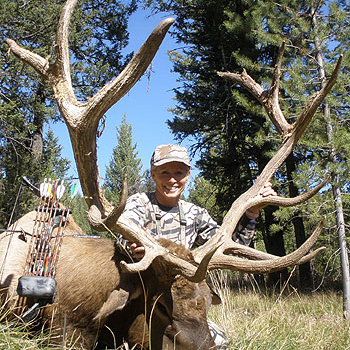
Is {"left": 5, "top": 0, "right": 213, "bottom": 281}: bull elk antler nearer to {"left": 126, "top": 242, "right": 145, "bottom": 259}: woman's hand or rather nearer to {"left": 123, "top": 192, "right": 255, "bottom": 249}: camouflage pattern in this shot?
{"left": 126, "top": 242, "right": 145, "bottom": 259}: woman's hand

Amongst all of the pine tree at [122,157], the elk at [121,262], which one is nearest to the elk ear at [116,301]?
the elk at [121,262]

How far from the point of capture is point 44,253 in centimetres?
356

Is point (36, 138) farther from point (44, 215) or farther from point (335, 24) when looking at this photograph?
point (44, 215)

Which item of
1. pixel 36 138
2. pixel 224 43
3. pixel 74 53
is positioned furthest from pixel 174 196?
pixel 74 53

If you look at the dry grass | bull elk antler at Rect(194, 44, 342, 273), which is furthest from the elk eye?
the dry grass

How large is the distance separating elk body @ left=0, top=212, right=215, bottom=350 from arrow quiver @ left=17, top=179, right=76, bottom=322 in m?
0.14

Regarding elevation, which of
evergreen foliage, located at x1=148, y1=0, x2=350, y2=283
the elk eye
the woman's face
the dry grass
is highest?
evergreen foliage, located at x1=148, y1=0, x2=350, y2=283

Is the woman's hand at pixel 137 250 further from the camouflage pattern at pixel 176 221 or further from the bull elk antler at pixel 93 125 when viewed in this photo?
the camouflage pattern at pixel 176 221

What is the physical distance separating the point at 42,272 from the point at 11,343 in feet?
3.08

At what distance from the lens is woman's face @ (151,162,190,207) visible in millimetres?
4020

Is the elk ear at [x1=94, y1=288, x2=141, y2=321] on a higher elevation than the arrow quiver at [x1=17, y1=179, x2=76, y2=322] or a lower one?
lower

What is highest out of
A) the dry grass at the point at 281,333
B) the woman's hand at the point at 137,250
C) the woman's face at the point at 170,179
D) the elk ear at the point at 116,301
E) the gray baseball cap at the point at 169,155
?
the gray baseball cap at the point at 169,155

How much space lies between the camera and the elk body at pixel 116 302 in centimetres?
282

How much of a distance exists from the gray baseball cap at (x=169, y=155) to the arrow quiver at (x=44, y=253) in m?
0.86
